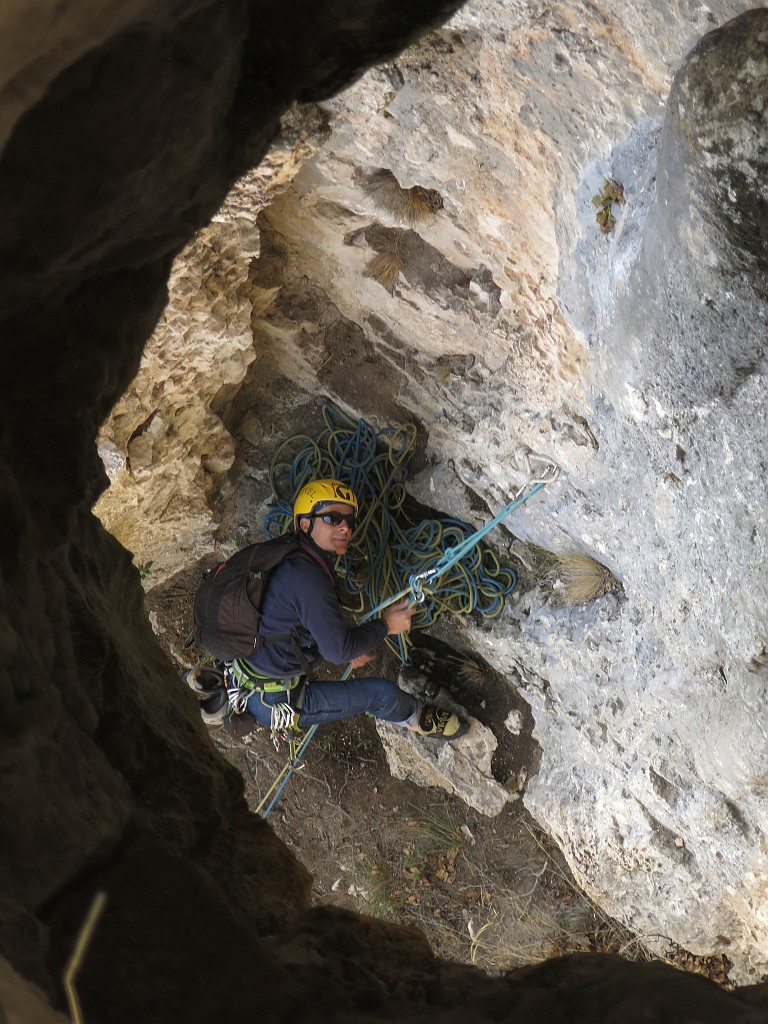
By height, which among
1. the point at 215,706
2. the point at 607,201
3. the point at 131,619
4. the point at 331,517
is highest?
the point at 607,201

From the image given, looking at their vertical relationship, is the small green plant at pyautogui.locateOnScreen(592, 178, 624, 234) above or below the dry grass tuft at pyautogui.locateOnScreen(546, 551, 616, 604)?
above

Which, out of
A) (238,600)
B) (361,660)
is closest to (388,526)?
(361,660)

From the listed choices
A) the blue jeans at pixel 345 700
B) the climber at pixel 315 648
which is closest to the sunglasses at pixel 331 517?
the climber at pixel 315 648

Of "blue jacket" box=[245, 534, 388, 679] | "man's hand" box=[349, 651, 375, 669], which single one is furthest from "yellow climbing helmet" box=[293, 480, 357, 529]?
"man's hand" box=[349, 651, 375, 669]

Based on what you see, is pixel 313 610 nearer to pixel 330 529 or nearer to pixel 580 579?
pixel 330 529

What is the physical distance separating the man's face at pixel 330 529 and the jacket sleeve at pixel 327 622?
Result: 0.17 meters

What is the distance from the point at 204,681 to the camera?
4402mm

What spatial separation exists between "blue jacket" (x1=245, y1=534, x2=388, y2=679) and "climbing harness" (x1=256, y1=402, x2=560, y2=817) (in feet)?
1.29

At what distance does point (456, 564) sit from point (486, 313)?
1.39 meters

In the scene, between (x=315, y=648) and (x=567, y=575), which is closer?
(x=567, y=575)

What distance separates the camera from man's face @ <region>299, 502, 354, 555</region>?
12.1 feet

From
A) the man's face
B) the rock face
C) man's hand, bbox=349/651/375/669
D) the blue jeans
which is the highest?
the rock face

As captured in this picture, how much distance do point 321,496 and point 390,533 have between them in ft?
2.01

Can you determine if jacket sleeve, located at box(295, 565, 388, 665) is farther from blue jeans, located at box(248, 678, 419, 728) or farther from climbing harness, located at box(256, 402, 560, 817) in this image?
blue jeans, located at box(248, 678, 419, 728)
